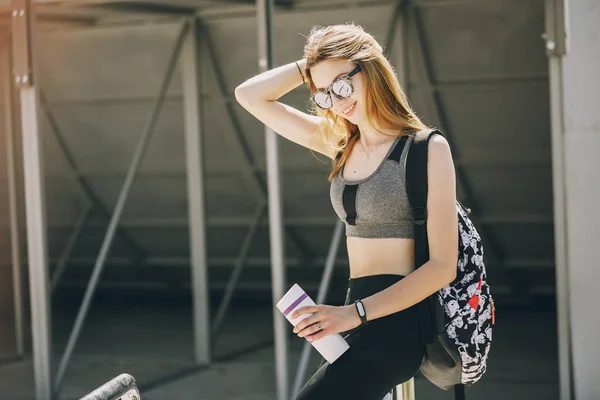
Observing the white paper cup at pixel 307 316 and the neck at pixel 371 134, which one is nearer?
the white paper cup at pixel 307 316

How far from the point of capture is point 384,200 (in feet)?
6.72

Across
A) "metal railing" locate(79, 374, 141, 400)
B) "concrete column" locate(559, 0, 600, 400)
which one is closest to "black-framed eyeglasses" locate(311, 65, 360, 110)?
"metal railing" locate(79, 374, 141, 400)

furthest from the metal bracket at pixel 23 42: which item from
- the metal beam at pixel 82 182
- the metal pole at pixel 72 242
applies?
the metal pole at pixel 72 242

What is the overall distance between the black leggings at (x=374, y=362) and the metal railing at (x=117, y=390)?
37 centimetres

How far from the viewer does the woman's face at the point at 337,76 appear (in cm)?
202

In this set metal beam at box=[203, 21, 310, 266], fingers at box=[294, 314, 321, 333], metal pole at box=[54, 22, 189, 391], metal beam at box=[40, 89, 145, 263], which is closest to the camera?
fingers at box=[294, 314, 321, 333]

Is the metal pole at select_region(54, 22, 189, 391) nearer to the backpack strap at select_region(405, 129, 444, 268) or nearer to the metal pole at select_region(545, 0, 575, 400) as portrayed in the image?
the metal pole at select_region(545, 0, 575, 400)

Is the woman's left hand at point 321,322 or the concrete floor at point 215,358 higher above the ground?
the woman's left hand at point 321,322

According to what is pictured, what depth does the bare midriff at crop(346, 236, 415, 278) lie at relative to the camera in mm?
2080

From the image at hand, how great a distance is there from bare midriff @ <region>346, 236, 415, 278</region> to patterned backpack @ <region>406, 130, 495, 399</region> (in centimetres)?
4

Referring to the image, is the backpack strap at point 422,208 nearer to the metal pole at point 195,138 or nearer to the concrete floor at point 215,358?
the concrete floor at point 215,358

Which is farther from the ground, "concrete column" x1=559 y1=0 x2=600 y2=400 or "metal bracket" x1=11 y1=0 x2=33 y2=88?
"metal bracket" x1=11 y1=0 x2=33 y2=88

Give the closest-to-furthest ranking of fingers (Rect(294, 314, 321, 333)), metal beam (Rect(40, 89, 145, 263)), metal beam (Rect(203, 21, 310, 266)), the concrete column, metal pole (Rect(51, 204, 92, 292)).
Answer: fingers (Rect(294, 314, 321, 333)) < the concrete column < metal beam (Rect(203, 21, 310, 266)) < metal beam (Rect(40, 89, 145, 263)) < metal pole (Rect(51, 204, 92, 292))

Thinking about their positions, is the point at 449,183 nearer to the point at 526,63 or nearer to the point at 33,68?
the point at 33,68
